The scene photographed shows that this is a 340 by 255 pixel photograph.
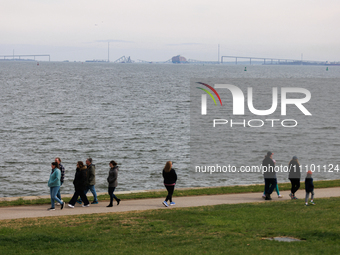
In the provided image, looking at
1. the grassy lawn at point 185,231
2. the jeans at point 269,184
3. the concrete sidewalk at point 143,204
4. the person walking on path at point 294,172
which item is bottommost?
the concrete sidewalk at point 143,204

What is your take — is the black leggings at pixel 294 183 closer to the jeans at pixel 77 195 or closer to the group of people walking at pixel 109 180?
the group of people walking at pixel 109 180

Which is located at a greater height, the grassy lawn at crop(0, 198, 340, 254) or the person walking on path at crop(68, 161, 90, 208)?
the person walking on path at crop(68, 161, 90, 208)

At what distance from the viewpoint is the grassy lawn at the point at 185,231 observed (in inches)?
393

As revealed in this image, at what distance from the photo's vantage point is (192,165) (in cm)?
2778

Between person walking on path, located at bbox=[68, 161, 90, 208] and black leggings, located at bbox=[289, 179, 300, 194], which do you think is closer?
person walking on path, located at bbox=[68, 161, 90, 208]

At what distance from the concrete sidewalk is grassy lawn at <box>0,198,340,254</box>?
98cm

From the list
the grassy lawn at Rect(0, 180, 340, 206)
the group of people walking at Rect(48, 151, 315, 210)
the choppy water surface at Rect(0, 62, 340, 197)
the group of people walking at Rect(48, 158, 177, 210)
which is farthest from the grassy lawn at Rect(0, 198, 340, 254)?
the choppy water surface at Rect(0, 62, 340, 197)

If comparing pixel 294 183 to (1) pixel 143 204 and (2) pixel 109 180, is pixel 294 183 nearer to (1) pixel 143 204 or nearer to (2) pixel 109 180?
(1) pixel 143 204

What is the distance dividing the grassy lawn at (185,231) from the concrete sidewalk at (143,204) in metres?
0.98

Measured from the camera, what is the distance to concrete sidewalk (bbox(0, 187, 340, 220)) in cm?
1446

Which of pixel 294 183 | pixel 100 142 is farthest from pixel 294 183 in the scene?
pixel 100 142

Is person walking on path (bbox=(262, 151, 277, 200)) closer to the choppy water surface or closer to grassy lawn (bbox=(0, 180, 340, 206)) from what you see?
grassy lawn (bbox=(0, 180, 340, 206))

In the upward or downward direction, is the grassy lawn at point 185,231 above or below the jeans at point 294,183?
below

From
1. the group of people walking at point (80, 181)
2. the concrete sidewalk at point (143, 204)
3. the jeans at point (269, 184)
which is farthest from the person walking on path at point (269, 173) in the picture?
the group of people walking at point (80, 181)
